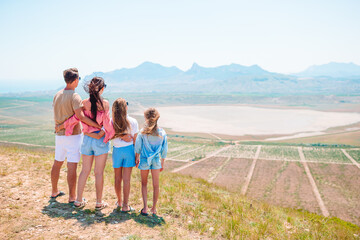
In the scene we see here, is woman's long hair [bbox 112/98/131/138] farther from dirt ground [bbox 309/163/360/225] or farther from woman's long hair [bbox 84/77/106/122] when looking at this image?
dirt ground [bbox 309/163/360/225]

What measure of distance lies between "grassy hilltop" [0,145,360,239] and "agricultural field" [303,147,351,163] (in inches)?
1198

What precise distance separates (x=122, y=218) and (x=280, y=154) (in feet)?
116

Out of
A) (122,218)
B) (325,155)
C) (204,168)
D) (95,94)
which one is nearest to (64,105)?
(95,94)

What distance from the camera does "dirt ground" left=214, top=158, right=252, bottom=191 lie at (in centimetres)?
2226

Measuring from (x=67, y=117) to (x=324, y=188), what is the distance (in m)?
23.2

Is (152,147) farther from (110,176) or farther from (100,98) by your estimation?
(110,176)

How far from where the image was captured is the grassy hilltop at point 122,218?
13.0 ft

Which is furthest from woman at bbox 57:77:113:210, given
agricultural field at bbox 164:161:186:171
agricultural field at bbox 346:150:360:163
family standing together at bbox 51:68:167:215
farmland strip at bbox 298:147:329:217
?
agricultural field at bbox 346:150:360:163

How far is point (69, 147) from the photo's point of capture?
4625mm

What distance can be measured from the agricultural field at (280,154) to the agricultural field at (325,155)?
1.52 metres

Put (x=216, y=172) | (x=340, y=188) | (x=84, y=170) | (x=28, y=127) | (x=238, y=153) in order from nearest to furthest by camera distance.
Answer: (x=84, y=170) → (x=340, y=188) → (x=216, y=172) → (x=238, y=153) → (x=28, y=127)

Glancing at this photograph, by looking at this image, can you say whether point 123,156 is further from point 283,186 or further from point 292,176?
point 292,176

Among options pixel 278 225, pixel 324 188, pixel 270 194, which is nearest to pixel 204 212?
pixel 278 225

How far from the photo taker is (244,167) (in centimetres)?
2894
